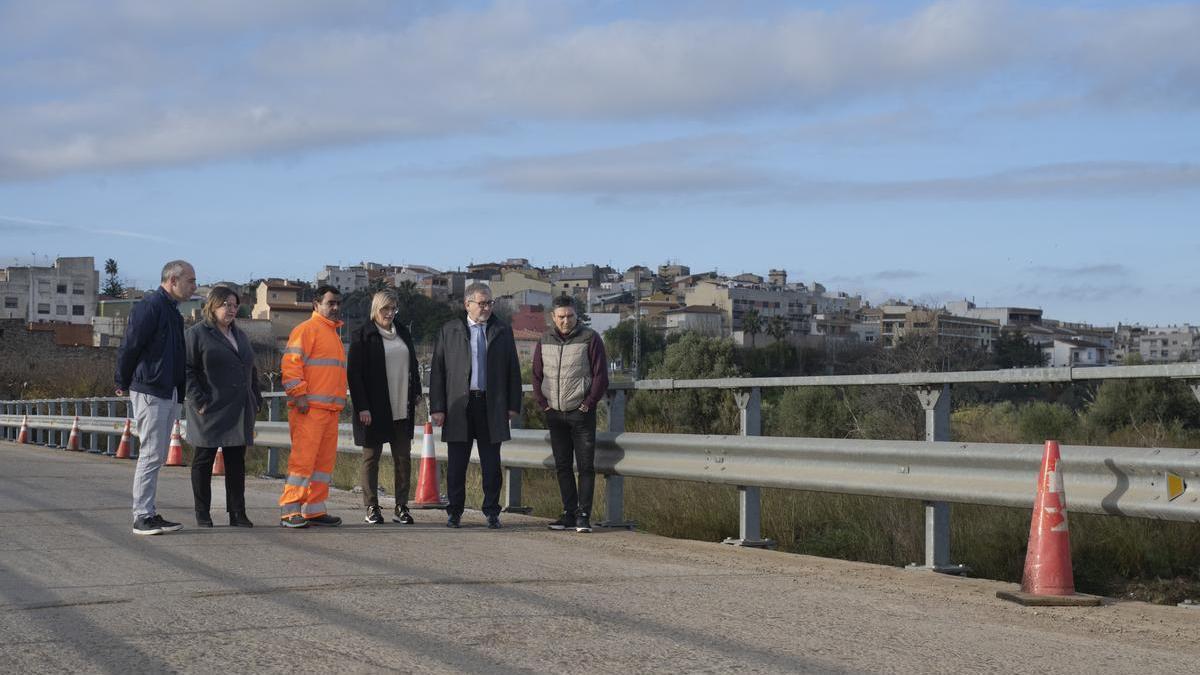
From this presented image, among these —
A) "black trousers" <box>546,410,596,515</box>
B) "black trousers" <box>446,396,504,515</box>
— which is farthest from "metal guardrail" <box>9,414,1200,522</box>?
"black trousers" <box>446,396,504,515</box>

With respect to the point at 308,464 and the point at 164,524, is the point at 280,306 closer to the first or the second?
the point at 308,464

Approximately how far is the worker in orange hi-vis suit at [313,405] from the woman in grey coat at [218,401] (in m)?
0.33

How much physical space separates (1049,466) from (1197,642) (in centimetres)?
130

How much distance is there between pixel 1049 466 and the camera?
7.27 metres

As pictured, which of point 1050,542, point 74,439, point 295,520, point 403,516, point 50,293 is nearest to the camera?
point 1050,542

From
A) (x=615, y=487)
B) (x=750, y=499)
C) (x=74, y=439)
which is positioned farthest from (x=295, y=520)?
(x=74, y=439)

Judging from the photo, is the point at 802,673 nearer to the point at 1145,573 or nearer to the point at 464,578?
the point at 464,578

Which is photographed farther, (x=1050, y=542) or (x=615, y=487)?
(x=615, y=487)

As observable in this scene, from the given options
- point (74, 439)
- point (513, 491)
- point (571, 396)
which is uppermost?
point (571, 396)

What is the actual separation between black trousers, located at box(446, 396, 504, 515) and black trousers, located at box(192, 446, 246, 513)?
1.51 metres

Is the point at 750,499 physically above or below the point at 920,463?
below

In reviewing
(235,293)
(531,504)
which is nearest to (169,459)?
(531,504)

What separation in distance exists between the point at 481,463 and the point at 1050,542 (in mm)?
4943

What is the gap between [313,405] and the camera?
35.4ft
